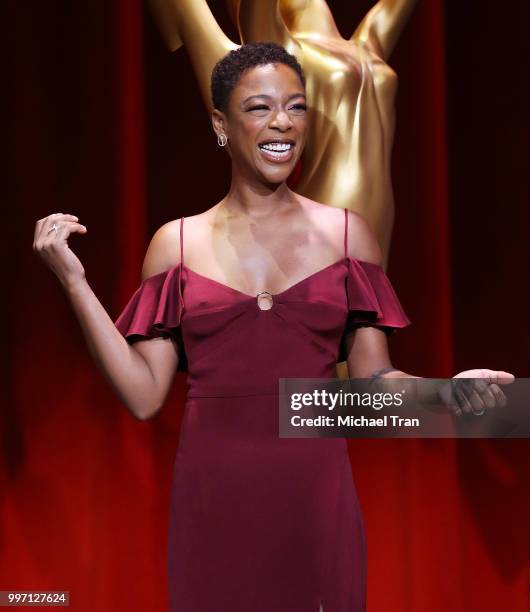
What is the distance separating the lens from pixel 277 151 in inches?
49.1

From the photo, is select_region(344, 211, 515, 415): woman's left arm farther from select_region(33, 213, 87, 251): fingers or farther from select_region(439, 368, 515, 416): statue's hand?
select_region(33, 213, 87, 251): fingers

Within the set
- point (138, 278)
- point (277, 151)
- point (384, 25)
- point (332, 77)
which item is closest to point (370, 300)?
point (277, 151)

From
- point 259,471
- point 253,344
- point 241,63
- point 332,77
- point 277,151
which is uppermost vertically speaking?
point 332,77

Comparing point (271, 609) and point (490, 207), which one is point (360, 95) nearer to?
point (490, 207)

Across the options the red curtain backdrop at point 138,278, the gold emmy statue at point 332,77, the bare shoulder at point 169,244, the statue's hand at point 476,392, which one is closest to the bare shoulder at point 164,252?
the bare shoulder at point 169,244

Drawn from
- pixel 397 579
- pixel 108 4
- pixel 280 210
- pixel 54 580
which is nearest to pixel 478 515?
pixel 397 579

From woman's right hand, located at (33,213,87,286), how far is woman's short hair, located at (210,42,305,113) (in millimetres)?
253

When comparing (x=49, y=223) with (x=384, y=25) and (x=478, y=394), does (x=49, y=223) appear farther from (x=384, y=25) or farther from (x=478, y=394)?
(x=384, y=25)

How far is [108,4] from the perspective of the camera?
192 cm

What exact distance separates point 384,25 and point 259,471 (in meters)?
0.75

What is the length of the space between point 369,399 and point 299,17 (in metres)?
0.73

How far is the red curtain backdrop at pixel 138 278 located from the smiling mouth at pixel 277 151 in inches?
27.6

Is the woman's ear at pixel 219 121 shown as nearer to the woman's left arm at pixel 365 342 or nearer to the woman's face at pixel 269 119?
the woman's face at pixel 269 119

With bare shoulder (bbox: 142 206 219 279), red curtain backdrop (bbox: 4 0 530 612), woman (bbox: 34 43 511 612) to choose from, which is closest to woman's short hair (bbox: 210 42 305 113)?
woman (bbox: 34 43 511 612)
